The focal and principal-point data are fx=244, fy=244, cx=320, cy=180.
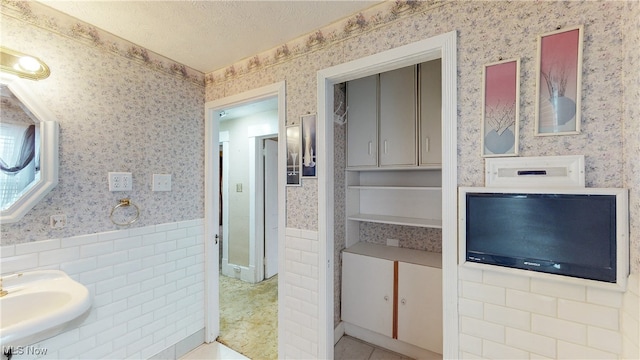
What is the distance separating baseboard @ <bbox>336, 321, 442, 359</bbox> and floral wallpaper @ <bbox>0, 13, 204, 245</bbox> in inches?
70.3

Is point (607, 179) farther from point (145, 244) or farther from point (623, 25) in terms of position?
point (145, 244)

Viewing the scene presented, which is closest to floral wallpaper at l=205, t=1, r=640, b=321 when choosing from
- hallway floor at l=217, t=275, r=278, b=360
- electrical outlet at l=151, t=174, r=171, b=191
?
electrical outlet at l=151, t=174, r=171, b=191

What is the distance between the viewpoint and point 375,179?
254 cm

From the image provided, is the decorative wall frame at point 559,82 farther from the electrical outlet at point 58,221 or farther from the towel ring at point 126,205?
the electrical outlet at point 58,221

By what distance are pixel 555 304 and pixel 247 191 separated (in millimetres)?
3249

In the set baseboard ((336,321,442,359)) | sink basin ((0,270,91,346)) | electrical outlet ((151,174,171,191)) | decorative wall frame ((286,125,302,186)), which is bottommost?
baseboard ((336,321,442,359))

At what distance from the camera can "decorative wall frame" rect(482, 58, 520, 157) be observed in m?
1.05

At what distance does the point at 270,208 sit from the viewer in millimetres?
3607

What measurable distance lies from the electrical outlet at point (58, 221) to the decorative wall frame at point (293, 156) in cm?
134

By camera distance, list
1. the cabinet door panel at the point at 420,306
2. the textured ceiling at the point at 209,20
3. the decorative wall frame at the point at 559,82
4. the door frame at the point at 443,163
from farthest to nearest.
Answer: the cabinet door panel at the point at 420,306 → the textured ceiling at the point at 209,20 → the door frame at the point at 443,163 → the decorative wall frame at the point at 559,82

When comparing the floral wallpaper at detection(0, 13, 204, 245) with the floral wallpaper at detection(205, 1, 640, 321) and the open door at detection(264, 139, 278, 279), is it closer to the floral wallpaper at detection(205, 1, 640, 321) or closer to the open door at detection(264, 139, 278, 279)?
the floral wallpaper at detection(205, 1, 640, 321)

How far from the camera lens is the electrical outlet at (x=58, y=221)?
4.62ft

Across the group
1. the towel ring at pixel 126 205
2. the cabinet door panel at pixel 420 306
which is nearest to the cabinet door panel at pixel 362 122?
the cabinet door panel at pixel 420 306

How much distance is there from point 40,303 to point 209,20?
177 centimetres
